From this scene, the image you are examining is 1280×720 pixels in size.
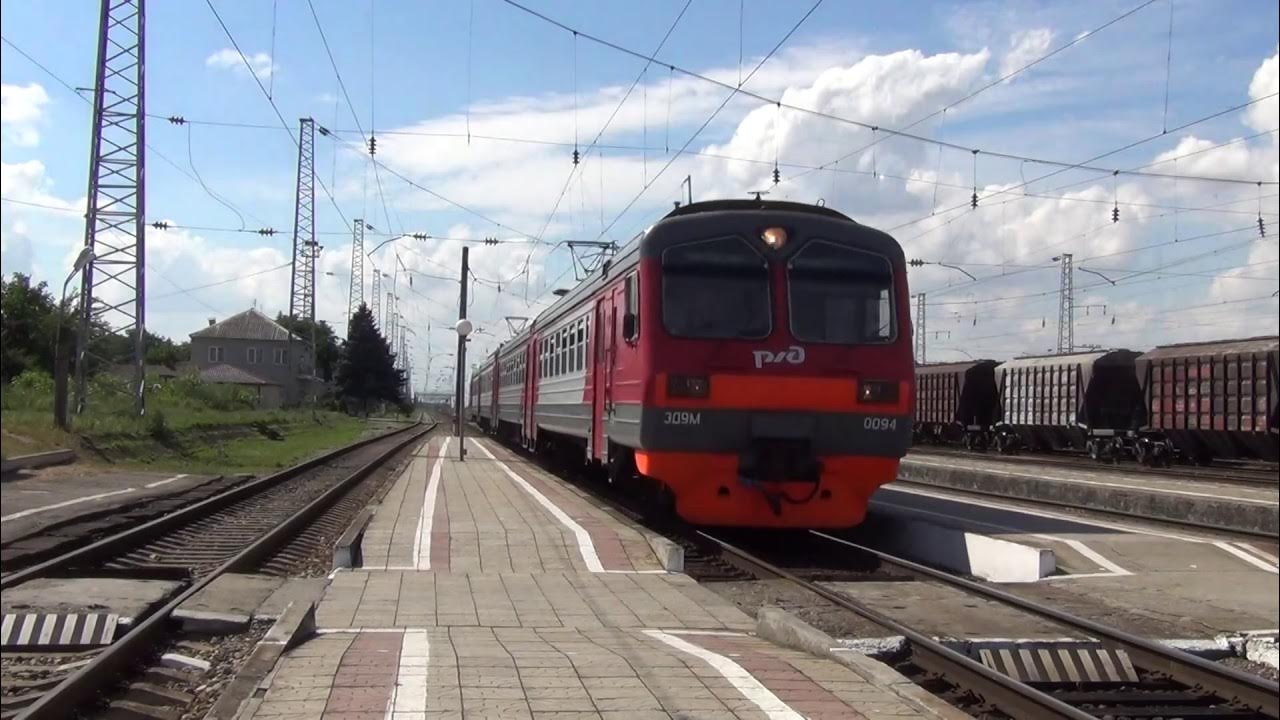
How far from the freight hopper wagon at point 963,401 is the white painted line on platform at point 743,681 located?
96.0 feet

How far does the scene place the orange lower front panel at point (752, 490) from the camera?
10.8 m

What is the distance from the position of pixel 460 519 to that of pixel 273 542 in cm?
197

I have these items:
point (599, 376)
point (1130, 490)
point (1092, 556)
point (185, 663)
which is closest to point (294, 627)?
point (185, 663)

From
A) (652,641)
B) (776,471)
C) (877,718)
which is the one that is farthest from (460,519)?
(877,718)

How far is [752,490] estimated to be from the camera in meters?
10.9

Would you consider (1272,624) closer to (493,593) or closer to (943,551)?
(943,551)

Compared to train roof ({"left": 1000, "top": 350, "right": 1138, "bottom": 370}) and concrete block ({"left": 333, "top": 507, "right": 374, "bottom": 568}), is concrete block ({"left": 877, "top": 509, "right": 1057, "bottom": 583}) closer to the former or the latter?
concrete block ({"left": 333, "top": 507, "right": 374, "bottom": 568})

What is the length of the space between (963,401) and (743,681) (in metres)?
31.1

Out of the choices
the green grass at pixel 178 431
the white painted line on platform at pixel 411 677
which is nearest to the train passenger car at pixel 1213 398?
the green grass at pixel 178 431

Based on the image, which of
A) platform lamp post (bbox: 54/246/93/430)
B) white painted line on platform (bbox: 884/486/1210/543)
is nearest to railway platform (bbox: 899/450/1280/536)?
white painted line on platform (bbox: 884/486/1210/543)

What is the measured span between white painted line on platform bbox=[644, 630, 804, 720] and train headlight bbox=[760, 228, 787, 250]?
5.09 meters

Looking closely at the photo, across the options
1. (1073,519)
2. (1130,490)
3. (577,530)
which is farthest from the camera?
(1130,490)

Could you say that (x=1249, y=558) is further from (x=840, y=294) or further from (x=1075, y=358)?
(x=1075, y=358)

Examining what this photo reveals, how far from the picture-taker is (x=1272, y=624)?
9234mm
